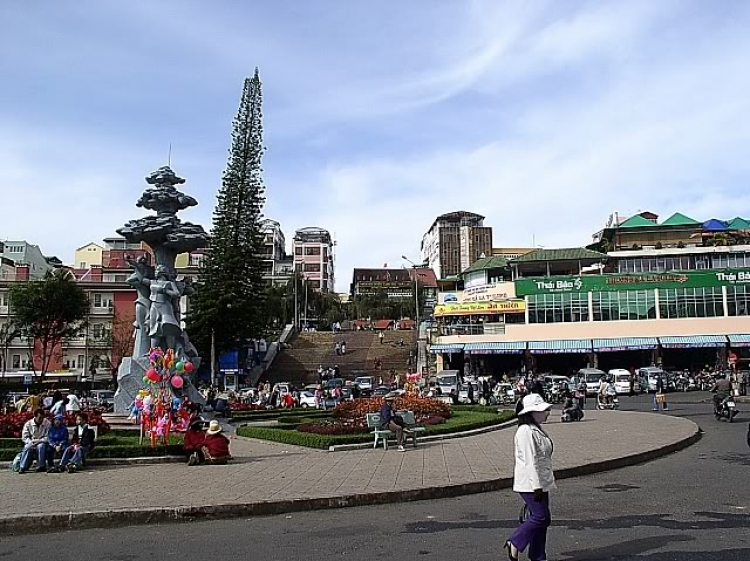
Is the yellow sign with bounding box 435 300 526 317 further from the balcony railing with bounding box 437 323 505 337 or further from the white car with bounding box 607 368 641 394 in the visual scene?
the white car with bounding box 607 368 641 394

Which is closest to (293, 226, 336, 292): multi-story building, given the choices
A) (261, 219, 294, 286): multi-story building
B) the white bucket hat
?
(261, 219, 294, 286): multi-story building

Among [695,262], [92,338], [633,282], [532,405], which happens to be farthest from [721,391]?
[92,338]

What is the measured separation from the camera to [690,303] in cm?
5369

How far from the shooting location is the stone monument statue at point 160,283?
23.0 meters

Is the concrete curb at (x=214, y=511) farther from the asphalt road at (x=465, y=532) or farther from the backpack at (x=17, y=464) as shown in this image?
the backpack at (x=17, y=464)

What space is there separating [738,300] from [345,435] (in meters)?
46.4

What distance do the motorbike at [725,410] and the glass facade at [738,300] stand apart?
3528cm

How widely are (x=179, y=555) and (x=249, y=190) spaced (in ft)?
168

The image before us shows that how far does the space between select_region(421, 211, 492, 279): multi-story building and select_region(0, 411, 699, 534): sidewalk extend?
117 metres

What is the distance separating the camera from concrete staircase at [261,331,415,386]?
181ft

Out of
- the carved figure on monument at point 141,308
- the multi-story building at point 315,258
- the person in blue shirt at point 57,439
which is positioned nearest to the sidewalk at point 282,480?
the person in blue shirt at point 57,439

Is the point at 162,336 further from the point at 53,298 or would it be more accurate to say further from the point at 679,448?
the point at 53,298

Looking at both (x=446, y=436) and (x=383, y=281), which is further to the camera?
(x=383, y=281)

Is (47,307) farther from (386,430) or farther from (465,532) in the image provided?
(465,532)
